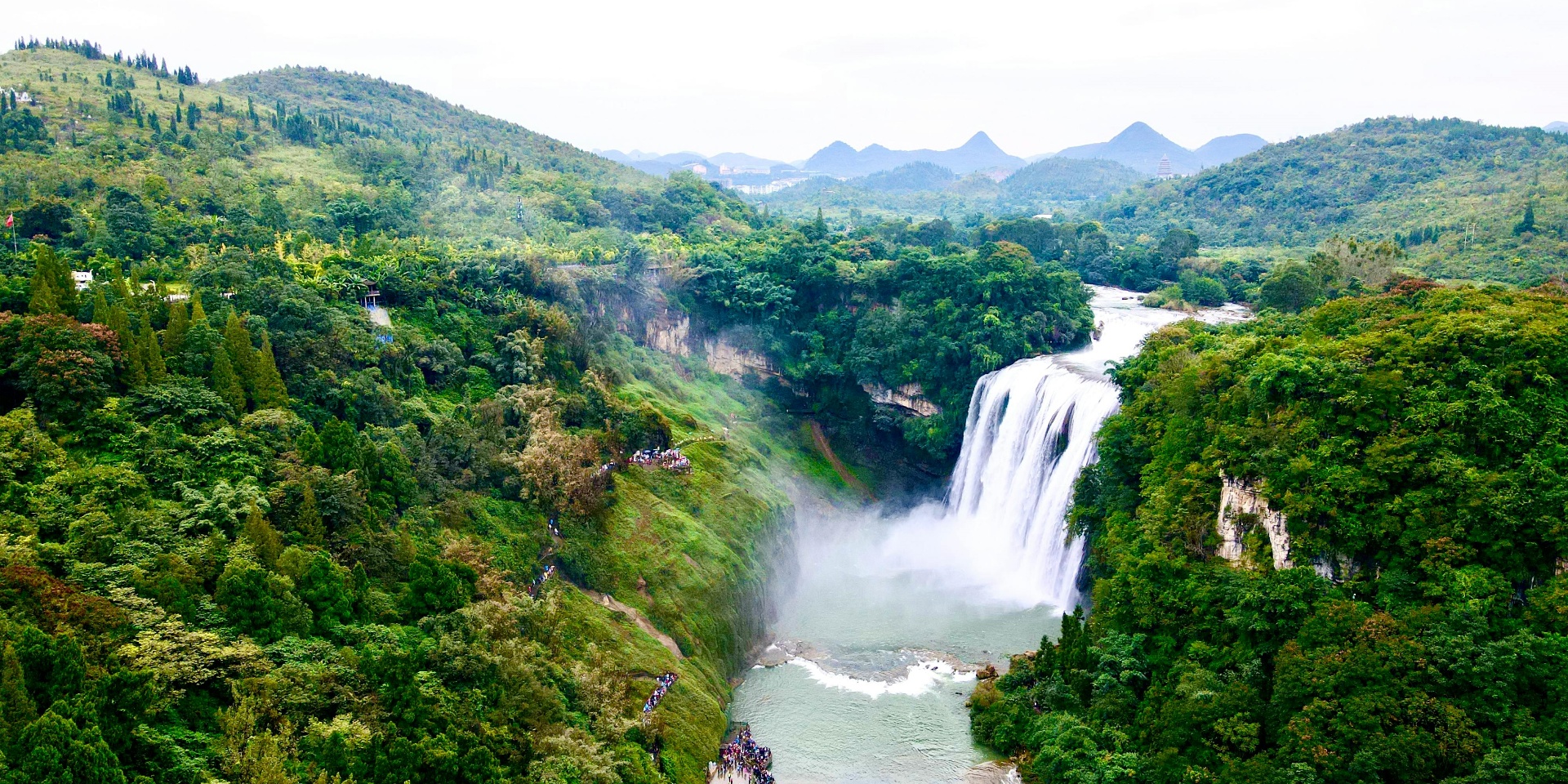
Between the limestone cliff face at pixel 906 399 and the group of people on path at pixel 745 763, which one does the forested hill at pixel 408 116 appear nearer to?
the limestone cliff face at pixel 906 399

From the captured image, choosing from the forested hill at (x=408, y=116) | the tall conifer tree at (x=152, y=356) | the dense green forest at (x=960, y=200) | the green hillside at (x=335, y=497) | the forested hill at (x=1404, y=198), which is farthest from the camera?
the dense green forest at (x=960, y=200)

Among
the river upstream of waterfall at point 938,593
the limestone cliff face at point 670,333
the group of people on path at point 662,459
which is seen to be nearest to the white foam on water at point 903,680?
the river upstream of waterfall at point 938,593

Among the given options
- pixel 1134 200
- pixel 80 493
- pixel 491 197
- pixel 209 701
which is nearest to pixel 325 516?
pixel 80 493

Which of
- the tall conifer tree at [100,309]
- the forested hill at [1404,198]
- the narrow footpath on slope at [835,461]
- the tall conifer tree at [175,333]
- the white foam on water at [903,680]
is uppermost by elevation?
the forested hill at [1404,198]

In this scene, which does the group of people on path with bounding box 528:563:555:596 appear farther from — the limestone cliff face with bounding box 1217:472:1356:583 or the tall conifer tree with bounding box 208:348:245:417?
the limestone cliff face with bounding box 1217:472:1356:583

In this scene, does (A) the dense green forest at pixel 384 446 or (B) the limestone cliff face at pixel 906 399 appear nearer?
(A) the dense green forest at pixel 384 446

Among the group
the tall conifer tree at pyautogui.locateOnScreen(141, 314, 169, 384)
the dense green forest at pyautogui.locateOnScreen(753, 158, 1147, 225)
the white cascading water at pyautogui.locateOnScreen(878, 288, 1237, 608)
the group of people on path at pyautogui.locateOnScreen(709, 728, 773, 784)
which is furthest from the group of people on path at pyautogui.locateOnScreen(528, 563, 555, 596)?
Answer: the dense green forest at pyautogui.locateOnScreen(753, 158, 1147, 225)

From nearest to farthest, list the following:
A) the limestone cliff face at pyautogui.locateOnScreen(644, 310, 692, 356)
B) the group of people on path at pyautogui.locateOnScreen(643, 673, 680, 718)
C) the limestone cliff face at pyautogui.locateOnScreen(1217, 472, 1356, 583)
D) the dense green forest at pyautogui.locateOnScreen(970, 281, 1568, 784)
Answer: the dense green forest at pyautogui.locateOnScreen(970, 281, 1568, 784) < the limestone cliff face at pyautogui.locateOnScreen(1217, 472, 1356, 583) < the group of people on path at pyautogui.locateOnScreen(643, 673, 680, 718) < the limestone cliff face at pyautogui.locateOnScreen(644, 310, 692, 356)

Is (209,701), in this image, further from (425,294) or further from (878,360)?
(878,360)
